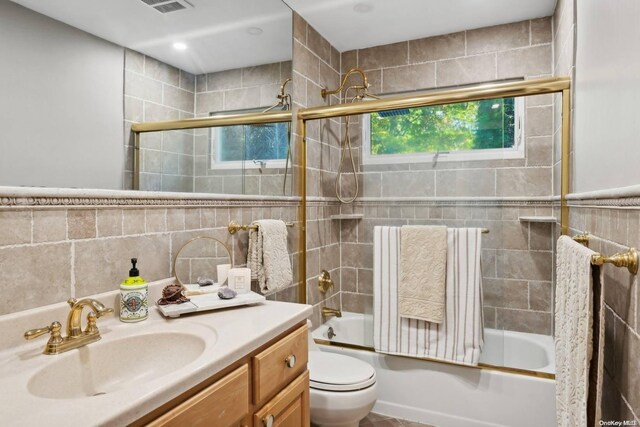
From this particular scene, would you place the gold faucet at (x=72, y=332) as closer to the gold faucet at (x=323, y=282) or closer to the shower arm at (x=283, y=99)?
the shower arm at (x=283, y=99)

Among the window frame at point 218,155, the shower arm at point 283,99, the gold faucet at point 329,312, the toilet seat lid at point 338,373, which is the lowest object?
the toilet seat lid at point 338,373

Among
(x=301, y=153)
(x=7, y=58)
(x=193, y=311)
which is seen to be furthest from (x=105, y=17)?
(x=301, y=153)

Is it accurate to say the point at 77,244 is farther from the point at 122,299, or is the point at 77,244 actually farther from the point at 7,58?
the point at 7,58

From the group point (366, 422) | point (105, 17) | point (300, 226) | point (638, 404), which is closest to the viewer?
point (638, 404)

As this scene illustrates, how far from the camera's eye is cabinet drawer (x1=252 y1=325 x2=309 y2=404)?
1.06 meters

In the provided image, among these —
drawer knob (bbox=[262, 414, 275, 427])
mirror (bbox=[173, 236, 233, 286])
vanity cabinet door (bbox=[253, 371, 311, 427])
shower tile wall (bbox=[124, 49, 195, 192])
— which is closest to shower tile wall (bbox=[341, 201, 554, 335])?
mirror (bbox=[173, 236, 233, 286])

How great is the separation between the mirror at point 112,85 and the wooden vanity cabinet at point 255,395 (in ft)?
2.33

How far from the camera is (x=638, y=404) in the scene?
0.91 m

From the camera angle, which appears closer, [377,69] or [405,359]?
[405,359]

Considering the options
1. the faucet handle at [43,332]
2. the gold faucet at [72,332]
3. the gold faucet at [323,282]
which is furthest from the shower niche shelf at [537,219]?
the faucet handle at [43,332]

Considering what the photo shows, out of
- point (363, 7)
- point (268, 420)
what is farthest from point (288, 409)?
point (363, 7)

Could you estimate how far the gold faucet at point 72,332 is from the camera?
938mm

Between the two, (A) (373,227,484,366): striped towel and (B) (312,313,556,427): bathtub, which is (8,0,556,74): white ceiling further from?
(B) (312,313,556,427): bathtub

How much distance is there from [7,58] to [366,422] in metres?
2.27
